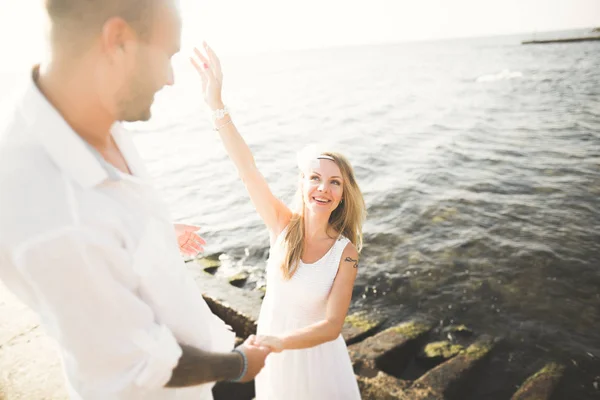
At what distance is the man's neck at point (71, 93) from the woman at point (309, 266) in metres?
1.58

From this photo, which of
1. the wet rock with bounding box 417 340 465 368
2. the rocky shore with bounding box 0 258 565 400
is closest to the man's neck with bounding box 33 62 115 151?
the rocky shore with bounding box 0 258 565 400

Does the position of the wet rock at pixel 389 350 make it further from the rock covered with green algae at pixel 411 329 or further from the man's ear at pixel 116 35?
the man's ear at pixel 116 35

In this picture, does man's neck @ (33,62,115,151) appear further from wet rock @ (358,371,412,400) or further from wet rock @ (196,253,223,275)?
wet rock @ (196,253,223,275)

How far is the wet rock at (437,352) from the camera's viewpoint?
521 cm

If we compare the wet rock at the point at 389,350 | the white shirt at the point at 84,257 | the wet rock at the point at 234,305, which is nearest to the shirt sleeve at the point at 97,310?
the white shirt at the point at 84,257

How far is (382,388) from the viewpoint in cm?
365

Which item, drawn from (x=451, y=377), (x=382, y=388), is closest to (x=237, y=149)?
(x=382, y=388)

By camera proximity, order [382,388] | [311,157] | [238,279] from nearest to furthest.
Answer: [311,157] → [382,388] → [238,279]

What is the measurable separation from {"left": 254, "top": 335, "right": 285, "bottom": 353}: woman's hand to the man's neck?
1.48 m

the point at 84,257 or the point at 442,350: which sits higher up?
the point at 84,257

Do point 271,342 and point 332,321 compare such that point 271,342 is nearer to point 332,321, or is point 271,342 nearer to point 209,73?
point 332,321

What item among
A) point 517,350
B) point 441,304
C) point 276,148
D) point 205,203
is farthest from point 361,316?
point 276,148

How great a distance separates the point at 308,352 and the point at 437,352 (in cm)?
306

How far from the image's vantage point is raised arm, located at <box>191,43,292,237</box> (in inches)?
115
